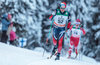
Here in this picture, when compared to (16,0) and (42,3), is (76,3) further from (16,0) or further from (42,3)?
(16,0)

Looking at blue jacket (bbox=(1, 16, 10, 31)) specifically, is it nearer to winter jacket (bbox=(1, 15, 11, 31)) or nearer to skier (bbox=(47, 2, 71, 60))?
winter jacket (bbox=(1, 15, 11, 31))

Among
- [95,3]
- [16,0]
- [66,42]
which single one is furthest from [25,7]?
[95,3]

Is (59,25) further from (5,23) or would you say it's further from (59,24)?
(5,23)

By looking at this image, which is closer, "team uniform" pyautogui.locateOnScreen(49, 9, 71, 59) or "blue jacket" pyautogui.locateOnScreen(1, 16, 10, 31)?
"team uniform" pyautogui.locateOnScreen(49, 9, 71, 59)

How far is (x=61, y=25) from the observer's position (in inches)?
272

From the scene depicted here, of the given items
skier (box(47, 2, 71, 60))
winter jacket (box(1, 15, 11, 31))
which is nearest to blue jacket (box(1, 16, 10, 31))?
winter jacket (box(1, 15, 11, 31))

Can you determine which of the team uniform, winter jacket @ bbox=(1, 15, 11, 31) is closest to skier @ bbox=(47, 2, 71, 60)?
the team uniform

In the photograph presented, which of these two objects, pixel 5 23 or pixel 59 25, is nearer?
pixel 59 25

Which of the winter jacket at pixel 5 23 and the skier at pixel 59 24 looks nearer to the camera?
the skier at pixel 59 24

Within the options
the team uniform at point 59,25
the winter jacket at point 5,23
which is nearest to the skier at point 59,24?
the team uniform at point 59,25

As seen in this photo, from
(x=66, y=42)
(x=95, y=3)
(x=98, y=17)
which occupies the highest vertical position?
(x=95, y=3)

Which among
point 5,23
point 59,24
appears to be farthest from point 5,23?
point 59,24

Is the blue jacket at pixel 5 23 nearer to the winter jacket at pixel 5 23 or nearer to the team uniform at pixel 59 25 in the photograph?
the winter jacket at pixel 5 23

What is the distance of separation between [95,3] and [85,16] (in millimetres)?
1499
